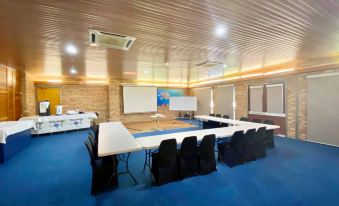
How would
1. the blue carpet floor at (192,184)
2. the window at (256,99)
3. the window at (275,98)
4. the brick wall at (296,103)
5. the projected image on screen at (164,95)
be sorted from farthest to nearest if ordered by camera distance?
the projected image on screen at (164,95) < the window at (256,99) < the window at (275,98) < the brick wall at (296,103) < the blue carpet floor at (192,184)

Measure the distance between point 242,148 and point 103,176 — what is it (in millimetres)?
3335

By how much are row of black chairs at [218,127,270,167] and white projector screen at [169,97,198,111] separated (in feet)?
20.6

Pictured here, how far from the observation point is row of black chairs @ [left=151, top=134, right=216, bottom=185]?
3109mm

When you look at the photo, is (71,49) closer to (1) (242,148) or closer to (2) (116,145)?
(2) (116,145)

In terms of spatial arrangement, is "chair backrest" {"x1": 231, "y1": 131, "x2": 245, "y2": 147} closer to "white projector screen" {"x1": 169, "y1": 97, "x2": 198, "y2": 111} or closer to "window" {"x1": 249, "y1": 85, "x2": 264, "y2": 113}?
"window" {"x1": 249, "y1": 85, "x2": 264, "y2": 113}

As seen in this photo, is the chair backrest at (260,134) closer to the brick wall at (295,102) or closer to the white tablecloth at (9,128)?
the brick wall at (295,102)

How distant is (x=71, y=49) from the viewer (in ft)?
12.8

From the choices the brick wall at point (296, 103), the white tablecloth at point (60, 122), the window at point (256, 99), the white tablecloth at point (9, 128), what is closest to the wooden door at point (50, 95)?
the white tablecloth at point (60, 122)

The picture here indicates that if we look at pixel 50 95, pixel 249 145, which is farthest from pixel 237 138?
pixel 50 95

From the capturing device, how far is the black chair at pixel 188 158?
11.0 ft

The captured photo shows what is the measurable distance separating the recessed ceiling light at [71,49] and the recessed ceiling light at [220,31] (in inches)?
124

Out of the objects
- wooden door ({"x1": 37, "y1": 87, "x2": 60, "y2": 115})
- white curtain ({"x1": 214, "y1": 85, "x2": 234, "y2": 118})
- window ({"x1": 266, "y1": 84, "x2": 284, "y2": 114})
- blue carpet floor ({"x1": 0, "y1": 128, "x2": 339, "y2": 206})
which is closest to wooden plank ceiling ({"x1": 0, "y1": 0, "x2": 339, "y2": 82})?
window ({"x1": 266, "y1": 84, "x2": 284, "y2": 114})

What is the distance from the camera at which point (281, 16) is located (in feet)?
7.79

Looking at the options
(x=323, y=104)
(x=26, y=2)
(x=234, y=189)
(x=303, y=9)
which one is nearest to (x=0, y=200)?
(x=26, y=2)
